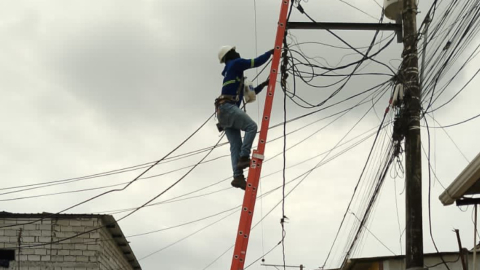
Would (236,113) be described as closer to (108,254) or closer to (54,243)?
(54,243)

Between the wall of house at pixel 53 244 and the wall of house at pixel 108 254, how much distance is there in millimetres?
365

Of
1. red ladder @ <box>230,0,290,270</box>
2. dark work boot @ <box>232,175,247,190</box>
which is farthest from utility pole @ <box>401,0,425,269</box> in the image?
dark work boot @ <box>232,175,247,190</box>

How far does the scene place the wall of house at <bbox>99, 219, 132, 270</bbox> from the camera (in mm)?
19031

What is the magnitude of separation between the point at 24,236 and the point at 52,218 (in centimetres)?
81

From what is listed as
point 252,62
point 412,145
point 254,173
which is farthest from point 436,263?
point 254,173

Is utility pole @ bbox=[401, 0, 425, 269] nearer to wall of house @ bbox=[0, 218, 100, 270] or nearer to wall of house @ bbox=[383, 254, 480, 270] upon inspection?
wall of house @ bbox=[383, 254, 480, 270]

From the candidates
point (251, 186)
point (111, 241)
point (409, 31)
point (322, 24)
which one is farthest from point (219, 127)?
point (111, 241)

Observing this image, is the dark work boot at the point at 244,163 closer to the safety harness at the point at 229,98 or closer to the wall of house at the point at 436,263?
the safety harness at the point at 229,98

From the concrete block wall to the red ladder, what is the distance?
1142 centimetres

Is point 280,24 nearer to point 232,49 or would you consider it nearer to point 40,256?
point 232,49

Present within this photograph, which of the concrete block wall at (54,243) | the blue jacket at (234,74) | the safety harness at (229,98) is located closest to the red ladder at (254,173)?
the blue jacket at (234,74)

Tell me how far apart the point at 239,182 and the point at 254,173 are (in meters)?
0.53

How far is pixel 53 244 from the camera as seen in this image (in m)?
18.6

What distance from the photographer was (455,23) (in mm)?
9234
